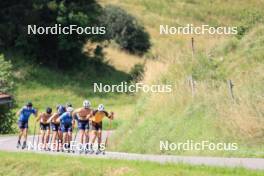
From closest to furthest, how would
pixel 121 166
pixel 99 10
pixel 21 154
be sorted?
pixel 121 166, pixel 21 154, pixel 99 10

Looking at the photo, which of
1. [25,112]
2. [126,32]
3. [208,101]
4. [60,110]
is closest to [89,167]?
[208,101]

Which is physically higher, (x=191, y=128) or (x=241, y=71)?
(x=241, y=71)

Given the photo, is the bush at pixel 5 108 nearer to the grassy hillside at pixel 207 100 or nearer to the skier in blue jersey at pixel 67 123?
the grassy hillside at pixel 207 100

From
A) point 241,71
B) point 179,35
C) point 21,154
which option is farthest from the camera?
point 179,35

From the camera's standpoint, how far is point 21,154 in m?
27.4

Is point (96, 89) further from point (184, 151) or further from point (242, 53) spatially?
point (184, 151)

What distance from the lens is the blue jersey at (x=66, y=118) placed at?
30.7m

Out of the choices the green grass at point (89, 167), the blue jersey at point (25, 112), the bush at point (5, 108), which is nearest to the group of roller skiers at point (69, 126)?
the blue jersey at point (25, 112)

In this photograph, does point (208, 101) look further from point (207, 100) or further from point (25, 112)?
point (25, 112)

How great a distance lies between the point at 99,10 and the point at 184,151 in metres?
42.1

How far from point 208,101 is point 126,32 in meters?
50.5

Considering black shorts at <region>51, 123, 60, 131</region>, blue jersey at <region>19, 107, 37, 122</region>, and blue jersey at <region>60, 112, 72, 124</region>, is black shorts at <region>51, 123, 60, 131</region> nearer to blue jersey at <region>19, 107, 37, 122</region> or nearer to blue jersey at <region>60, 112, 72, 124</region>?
blue jersey at <region>60, 112, 72, 124</region>

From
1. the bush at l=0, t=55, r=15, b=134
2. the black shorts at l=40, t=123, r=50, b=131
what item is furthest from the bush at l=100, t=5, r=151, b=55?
the black shorts at l=40, t=123, r=50, b=131

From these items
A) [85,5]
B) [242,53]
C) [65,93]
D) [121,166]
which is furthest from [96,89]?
[121,166]
